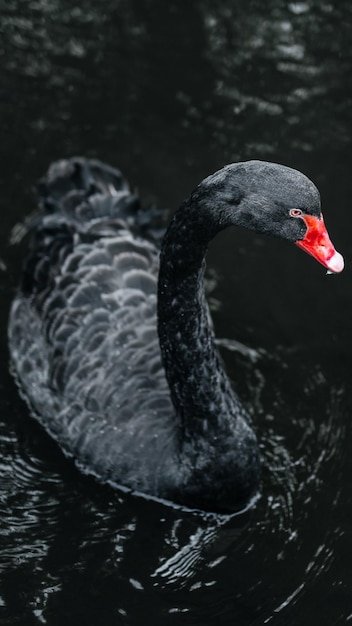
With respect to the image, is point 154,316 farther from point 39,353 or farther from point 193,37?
point 193,37

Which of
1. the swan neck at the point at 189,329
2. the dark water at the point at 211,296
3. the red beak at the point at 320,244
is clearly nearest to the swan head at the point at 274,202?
the red beak at the point at 320,244

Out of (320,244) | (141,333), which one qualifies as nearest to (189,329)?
(141,333)

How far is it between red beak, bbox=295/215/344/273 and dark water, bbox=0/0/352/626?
74.3 inches

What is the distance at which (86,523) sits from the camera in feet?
21.2

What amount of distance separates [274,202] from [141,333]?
186 centimetres

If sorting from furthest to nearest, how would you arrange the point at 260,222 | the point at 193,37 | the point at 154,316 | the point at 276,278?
the point at 193,37
the point at 276,278
the point at 154,316
the point at 260,222

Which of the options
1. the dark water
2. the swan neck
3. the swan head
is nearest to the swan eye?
the swan head

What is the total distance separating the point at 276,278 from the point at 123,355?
1899 mm

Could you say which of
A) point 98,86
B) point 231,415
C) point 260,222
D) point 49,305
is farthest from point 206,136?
point 260,222

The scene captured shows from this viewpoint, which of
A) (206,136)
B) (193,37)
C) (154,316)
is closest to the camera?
(154,316)

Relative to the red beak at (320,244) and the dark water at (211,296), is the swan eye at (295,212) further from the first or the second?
the dark water at (211,296)

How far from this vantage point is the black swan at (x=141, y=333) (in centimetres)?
538

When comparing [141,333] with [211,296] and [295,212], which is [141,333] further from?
[295,212]

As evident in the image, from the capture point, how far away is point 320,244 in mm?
5336
